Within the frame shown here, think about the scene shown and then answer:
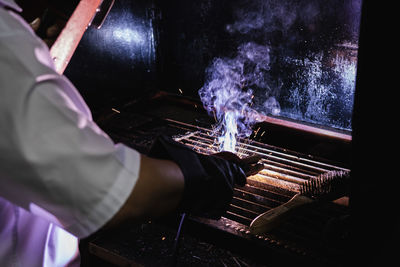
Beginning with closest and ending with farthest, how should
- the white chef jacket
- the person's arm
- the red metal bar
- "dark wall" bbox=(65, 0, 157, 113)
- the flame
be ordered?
the white chef jacket < the person's arm < the red metal bar < the flame < "dark wall" bbox=(65, 0, 157, 113)

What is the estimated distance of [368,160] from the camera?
1216 millimetres

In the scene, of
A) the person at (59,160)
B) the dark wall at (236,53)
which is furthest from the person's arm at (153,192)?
the dark wall at (236,53)

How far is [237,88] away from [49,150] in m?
2.61

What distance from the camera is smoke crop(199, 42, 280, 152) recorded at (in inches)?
121

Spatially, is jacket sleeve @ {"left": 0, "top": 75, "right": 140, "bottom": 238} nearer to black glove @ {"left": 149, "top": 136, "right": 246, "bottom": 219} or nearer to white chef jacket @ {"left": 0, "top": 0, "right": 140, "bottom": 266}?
white chef jacket @ {"left": 0, "top": 0, "right": 140, "bottom": 266}

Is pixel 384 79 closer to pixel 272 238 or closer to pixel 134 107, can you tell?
pixel 272 238

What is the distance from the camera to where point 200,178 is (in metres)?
1.19

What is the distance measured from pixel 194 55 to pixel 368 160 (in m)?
2.58

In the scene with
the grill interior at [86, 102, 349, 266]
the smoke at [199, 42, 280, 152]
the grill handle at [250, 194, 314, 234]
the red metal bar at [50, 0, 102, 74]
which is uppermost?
the red metal bar at [50, 0, 102, 74]

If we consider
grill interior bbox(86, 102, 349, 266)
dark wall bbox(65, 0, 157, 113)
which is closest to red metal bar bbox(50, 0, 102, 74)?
dark wall bbox(65, 0, 157, 113)

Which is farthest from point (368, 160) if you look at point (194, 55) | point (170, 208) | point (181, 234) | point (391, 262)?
point (194, 55)

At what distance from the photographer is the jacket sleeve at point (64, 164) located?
2.79ft

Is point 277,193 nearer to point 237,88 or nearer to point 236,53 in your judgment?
point 237,88

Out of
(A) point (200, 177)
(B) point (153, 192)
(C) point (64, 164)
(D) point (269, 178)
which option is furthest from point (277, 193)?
(C) point (64, 164)
